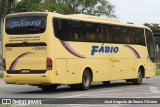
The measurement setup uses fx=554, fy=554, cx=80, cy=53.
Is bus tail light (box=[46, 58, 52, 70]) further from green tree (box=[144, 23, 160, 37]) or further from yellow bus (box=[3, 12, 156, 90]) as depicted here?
green tree (box=[144, 23, 160, 37])

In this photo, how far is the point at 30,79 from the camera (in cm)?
2320

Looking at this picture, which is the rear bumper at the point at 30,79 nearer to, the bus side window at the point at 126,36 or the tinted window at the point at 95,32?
the tinted window at the point at 95,32

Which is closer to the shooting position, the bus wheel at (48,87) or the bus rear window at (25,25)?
the bus rear window at (25,25)

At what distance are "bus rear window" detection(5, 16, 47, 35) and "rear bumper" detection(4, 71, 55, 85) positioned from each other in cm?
183

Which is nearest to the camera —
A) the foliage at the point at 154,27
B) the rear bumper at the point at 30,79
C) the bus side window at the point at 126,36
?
the rear bumper at the point at 30,79

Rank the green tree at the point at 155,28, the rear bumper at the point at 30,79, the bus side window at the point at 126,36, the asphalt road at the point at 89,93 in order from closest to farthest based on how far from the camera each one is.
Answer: the asphalt road at the point at 89,93, the rear bumper at the point at 30,79, the bus side window at the point at 126,36, the green tree at the point at 155,28

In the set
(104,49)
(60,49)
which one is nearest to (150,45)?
(104,49)

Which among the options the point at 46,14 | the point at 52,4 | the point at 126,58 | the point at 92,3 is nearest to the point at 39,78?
the point at 46,14

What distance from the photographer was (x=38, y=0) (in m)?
76.1

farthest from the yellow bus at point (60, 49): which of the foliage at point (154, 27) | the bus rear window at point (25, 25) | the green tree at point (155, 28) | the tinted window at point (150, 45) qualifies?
the foliage at point (154, 27)

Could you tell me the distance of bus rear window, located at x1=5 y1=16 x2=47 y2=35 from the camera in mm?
23281

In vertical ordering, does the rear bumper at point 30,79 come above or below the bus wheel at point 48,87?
above

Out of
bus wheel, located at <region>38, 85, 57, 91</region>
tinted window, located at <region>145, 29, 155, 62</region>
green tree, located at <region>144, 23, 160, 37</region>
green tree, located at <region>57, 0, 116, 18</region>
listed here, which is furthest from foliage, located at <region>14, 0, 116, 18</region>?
bus wheel, located at <region>38, 85, 57, 91</region>

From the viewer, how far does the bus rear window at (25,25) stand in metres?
23.3
